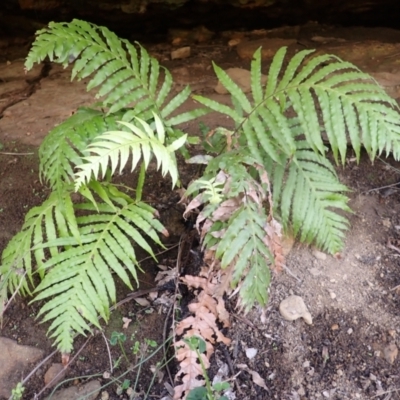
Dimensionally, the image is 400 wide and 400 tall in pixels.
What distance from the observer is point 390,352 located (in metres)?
2.15

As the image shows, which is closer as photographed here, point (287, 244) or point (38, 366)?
point (38, 366)

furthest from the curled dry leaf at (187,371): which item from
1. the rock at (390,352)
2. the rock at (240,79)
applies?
the rock at (240,79)

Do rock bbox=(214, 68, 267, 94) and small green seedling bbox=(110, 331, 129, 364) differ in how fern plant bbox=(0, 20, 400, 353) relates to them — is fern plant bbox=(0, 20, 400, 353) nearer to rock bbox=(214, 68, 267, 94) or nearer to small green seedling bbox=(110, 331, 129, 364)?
small green seedling bbox=(110, 331, 129, 364)

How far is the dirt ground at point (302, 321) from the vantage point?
212cm

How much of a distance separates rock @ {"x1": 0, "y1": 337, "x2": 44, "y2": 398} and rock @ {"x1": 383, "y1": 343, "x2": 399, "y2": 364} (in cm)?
158

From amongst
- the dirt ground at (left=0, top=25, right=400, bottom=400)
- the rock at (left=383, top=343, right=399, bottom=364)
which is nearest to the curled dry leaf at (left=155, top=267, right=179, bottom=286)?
the dirt ground at (left=0, top=25, right=400, bottom=400)

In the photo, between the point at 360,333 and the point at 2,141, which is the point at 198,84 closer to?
the point at 2,141

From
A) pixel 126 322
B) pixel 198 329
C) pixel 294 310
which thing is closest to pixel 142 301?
pixel 126 322

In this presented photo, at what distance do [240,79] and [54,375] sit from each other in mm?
2251

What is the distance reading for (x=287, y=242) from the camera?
248 cm

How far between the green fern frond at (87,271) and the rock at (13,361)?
0.26 meters

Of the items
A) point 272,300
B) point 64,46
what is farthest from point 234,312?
point 64,46

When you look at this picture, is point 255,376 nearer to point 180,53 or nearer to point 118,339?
point 118,339

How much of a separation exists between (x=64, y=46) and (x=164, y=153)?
761 mm
